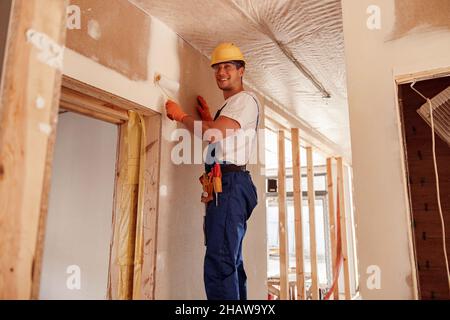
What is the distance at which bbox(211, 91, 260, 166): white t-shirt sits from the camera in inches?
69.0

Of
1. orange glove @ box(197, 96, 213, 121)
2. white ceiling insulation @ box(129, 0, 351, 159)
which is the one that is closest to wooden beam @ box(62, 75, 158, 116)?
orange glove @ box(197, 96, 213, 121)

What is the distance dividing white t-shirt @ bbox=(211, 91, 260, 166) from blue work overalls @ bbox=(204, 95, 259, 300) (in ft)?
0.33

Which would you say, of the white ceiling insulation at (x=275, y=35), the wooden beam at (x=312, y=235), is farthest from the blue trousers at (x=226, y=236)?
the wooden beam at (x=312, y=235)

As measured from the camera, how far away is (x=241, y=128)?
1754 millimetres

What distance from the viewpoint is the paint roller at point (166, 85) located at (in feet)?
6.32

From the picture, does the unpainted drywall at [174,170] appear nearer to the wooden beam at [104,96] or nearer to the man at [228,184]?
the wooden beam at [104,96]

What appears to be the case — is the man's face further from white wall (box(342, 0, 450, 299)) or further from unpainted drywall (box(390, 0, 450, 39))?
unpainted drywall (box(390, 0, 450, 39))

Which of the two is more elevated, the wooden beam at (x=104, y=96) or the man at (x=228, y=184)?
the wooden beam at (x=104, y=96)

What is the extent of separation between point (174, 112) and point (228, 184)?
18.8 inches

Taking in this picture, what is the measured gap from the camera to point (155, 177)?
1877 millimetres

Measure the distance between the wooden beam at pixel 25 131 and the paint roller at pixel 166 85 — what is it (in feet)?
3.67

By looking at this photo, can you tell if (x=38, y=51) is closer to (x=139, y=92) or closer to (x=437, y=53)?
(x=139, y=92)
